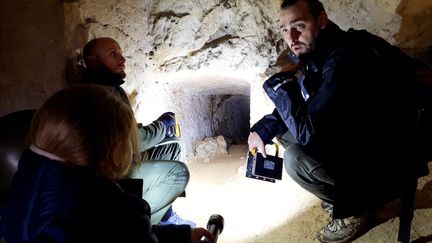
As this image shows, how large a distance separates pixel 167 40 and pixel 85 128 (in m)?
2.35

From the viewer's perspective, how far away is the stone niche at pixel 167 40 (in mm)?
2527

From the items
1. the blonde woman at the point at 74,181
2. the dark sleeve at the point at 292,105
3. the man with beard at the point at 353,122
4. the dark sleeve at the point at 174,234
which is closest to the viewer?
the blonde woman at the point at 74,181

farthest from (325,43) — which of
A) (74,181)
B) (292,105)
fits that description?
(74,181)

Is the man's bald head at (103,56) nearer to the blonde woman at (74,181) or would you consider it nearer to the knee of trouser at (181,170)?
the knee of trouser at (181,170)

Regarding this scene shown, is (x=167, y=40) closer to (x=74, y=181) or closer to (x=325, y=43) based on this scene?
(x=325, y=43)

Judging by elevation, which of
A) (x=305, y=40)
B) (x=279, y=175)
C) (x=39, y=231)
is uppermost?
(x=305, y=40)

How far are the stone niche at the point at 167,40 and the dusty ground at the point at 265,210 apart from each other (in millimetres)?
716

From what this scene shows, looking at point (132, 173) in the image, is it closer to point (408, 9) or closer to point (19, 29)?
point (19, 29)

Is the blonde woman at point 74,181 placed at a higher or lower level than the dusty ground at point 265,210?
higher

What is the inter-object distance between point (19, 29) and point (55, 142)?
1.80 meters

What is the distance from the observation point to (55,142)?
3.55 feet

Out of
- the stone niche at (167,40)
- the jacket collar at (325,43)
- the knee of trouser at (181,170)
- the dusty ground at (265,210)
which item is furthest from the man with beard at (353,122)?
the stone niche at (167,40)

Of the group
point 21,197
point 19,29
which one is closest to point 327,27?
point 21,197

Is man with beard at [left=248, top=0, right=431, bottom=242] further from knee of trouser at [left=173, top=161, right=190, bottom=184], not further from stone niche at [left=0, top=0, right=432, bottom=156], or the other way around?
stone niche at [left=0, top=0, right=432, bottom=156]
